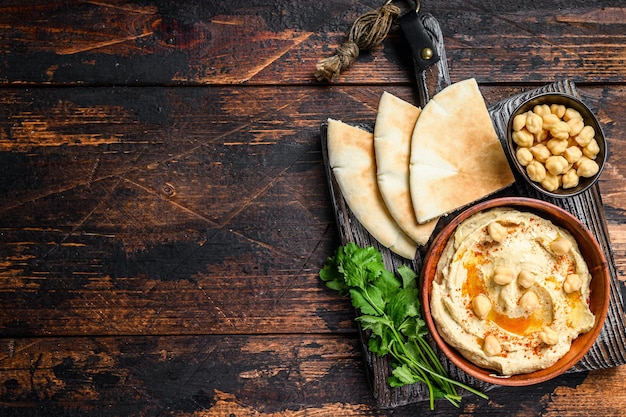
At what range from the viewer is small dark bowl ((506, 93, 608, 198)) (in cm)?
204

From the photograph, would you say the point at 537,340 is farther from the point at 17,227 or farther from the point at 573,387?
the point at 17,227

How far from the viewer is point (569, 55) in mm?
2418

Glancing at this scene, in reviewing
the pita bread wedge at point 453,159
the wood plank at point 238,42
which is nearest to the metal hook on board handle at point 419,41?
the wood plank at point 238,42

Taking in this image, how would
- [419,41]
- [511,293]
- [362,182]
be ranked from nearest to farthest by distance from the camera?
[511,293]
[362,182]
[419,41]

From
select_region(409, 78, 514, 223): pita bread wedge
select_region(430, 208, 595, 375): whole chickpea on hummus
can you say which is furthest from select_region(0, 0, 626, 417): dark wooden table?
select_region(430, 208, 595, 375): whole chickpea on hummus

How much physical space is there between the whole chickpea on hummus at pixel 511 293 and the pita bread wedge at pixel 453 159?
0.34 ft

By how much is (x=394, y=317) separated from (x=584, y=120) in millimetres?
910

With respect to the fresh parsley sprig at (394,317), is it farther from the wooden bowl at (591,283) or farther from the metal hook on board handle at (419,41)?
the metal hook on board handle at (419,41)

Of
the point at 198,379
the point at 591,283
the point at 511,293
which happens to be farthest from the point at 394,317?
the point at 198,379

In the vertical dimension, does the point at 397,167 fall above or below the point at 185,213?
above

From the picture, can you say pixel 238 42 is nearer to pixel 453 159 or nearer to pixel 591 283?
pixel 453 159

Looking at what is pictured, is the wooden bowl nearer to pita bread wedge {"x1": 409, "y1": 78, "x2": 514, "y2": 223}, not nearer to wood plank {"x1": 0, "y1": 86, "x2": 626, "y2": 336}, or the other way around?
pita bread wedge {"x1": 409, "y1": 78, "x2": 514, "y2": 223}

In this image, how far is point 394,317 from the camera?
7.07 ft

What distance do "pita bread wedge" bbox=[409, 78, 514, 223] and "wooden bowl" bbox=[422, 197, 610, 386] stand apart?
95 millimetres
